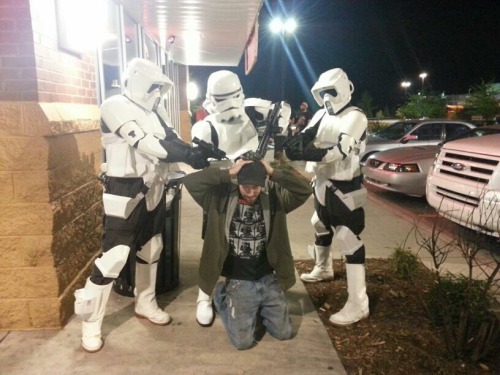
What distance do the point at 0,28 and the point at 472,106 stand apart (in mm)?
32997

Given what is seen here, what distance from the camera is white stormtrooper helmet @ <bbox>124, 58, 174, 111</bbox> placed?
3.03 meters

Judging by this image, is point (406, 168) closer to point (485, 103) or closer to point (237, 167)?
point (237, 167)

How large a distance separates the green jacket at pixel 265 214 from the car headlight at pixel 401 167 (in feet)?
17.0

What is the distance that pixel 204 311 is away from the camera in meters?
3.43

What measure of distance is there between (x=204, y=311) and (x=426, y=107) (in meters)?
33.5

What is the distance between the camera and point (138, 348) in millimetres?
3082

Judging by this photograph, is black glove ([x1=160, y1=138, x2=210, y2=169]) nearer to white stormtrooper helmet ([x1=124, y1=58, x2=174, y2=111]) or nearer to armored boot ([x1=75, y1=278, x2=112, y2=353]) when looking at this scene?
white stormtrooper helmet ([x1=124, y1=58, x2=174, y2=111])

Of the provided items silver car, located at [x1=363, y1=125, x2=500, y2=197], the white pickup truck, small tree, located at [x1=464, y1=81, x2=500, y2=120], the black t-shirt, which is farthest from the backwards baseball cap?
small tree, located at [x1=464, y1=81, x2=500, y2=120]

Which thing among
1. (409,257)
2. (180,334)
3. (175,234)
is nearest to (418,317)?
(409,257)

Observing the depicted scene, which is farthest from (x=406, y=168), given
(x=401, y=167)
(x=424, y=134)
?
(x=424, y=134)

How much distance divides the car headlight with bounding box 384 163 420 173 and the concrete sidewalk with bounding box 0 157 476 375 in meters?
4.65

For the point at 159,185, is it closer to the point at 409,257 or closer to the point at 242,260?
the point at 242,260

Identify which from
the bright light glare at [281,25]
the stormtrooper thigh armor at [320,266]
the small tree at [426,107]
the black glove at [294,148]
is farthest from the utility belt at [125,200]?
the small tree at [426,107]

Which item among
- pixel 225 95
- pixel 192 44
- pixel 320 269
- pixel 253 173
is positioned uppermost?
pixel 192 44
